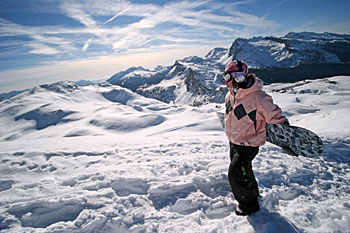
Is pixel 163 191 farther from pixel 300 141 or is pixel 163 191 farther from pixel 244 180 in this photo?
pixel 300 141

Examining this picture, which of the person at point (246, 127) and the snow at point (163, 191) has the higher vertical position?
the person at point (246, 127)

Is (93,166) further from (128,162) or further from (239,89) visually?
(239,89)

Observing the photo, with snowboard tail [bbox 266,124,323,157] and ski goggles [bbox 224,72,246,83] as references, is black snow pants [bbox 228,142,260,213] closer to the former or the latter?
snowboard tail [bbox 266,124,323,157]

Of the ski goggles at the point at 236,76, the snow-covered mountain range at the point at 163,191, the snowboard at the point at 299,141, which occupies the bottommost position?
the snow-covered mountain range at the point at 163,191

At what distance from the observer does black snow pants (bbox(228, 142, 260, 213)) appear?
10.8 ft

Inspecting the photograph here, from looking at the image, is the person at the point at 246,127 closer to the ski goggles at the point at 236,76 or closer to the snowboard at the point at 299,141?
the ski goggles at the point at 236,76

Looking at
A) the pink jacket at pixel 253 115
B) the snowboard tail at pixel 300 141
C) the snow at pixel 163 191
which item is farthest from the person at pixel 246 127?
the snowboard tail at pixel 300 141

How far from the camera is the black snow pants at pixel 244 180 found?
3285 mm

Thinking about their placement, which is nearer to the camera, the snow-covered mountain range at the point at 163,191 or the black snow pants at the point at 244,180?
the snow-covered mountain range at the point at 163,191

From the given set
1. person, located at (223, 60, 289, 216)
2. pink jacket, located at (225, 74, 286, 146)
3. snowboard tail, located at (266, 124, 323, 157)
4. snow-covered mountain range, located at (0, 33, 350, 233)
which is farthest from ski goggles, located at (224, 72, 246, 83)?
snow-covered mountain range, located at (0, 33, 350, 233)

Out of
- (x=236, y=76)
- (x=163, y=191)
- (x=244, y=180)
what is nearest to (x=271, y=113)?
(x=236, y=76)

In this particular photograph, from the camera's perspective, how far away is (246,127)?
339 cm

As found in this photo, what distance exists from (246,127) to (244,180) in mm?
978

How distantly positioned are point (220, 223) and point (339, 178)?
326cm
